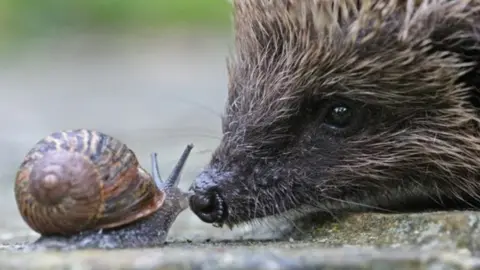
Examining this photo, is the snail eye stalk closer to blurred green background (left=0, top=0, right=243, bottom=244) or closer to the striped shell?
blurred green background (left=0, top=0, right=243, bottom=244)

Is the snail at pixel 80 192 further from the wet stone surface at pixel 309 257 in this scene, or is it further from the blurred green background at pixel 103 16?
the blurred green background at pixel 103 16

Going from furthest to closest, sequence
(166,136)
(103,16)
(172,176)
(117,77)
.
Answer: (103,16) < (117,77) < (166,136) < (172,176)

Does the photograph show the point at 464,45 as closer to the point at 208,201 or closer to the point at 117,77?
the point at 208,201

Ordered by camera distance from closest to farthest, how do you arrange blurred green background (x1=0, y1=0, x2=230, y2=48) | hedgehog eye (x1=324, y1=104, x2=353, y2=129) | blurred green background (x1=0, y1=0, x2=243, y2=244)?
hedgehog eye (x1=324, y1=104, x2=353, y2=129)
blurred green background (x1=0, y1=0, x2=243, y2=244)
blurred green background (x1=0, y1=0, x2=230, y2=48)

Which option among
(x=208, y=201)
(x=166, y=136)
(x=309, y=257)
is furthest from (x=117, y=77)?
(x=309, y=257)

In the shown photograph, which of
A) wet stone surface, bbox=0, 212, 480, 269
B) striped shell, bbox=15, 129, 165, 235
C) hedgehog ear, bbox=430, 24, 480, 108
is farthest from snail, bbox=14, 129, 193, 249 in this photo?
hedgehog ear, bbox=430, 24, 480, 108

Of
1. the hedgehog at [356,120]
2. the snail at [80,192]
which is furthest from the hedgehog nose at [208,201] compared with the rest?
the snail at [80,192]

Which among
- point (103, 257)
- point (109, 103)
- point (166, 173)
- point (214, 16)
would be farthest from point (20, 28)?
point (103, 257)

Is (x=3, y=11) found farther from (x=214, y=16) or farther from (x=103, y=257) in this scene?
(x=103, y=257)
